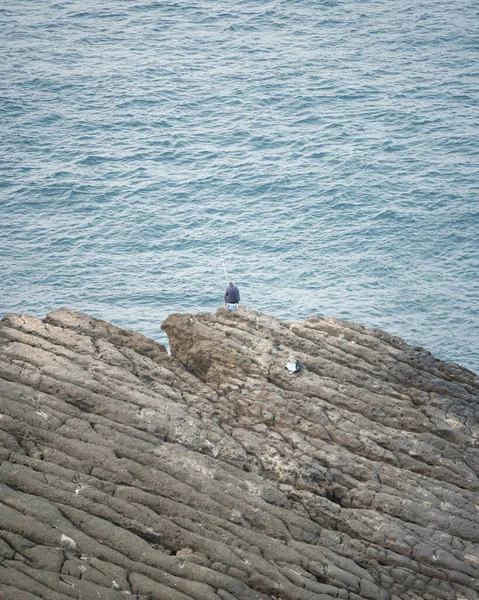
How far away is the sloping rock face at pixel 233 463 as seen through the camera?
21359 millimetres

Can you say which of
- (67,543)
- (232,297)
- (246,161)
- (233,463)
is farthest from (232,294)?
(246,161)

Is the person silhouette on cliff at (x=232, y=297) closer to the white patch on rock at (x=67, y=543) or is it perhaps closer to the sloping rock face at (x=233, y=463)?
the sloping rock face at (x=233, y=463)

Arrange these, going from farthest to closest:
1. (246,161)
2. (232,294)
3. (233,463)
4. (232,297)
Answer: (246,161), (232,297), (232,294), (233,463)

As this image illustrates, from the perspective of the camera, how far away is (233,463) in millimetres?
25547

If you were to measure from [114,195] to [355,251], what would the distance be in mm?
18524

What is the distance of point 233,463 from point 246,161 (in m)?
41.7

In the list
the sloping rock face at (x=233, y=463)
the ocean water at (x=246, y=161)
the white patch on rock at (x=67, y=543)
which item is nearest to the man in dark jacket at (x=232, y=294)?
the sloping rock face at (x=233, y=463)

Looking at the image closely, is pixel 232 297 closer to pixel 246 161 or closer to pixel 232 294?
pixel 232 294

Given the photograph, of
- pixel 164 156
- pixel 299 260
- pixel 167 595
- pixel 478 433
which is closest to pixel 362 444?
pixel 478 433

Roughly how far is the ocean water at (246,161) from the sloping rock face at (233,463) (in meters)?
14.9

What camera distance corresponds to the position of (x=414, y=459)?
26.8 metres

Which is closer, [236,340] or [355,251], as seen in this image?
[236,340]

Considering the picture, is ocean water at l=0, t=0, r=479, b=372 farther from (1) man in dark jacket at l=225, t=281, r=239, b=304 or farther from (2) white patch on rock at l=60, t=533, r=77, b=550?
(2) white patch on rock at l=60, t=533, r=77, b=550

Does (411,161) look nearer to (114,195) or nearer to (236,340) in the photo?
(114,195)
